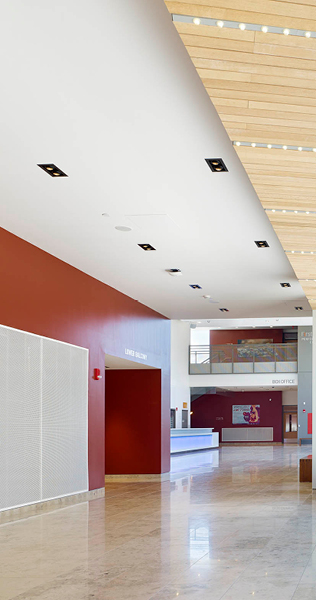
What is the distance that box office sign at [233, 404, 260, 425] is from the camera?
1419 inches

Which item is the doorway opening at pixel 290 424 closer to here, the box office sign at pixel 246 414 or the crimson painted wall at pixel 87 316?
the box office sign at pixel 246 414

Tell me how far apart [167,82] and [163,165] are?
5.38ft

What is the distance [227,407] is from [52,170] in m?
31.1

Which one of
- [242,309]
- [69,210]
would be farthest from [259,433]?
[69,210]

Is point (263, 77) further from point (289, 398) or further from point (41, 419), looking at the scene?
point (289, 398)

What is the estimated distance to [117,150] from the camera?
606 cm

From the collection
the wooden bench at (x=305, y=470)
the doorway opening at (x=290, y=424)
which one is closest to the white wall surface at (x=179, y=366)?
the doorway opening at (x=290, y=424)

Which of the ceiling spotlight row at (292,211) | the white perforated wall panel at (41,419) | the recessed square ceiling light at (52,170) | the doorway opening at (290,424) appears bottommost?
the doorway opening at (290,424)

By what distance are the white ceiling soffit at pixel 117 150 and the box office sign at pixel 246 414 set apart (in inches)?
1018

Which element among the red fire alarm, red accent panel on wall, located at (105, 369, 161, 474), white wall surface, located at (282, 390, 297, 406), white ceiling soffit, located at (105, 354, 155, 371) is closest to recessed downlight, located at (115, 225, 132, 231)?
the red fire alarm

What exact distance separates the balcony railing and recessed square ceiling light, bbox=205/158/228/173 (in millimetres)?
26406

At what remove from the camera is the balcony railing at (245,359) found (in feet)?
106

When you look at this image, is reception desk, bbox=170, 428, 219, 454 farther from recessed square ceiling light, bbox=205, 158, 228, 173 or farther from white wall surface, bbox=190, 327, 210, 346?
recessed square ceiling light, bbox=205, 158, 228, 173

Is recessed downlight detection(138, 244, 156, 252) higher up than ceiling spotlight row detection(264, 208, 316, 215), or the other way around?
recessed downlight detection(138, 244, 156, 252)
